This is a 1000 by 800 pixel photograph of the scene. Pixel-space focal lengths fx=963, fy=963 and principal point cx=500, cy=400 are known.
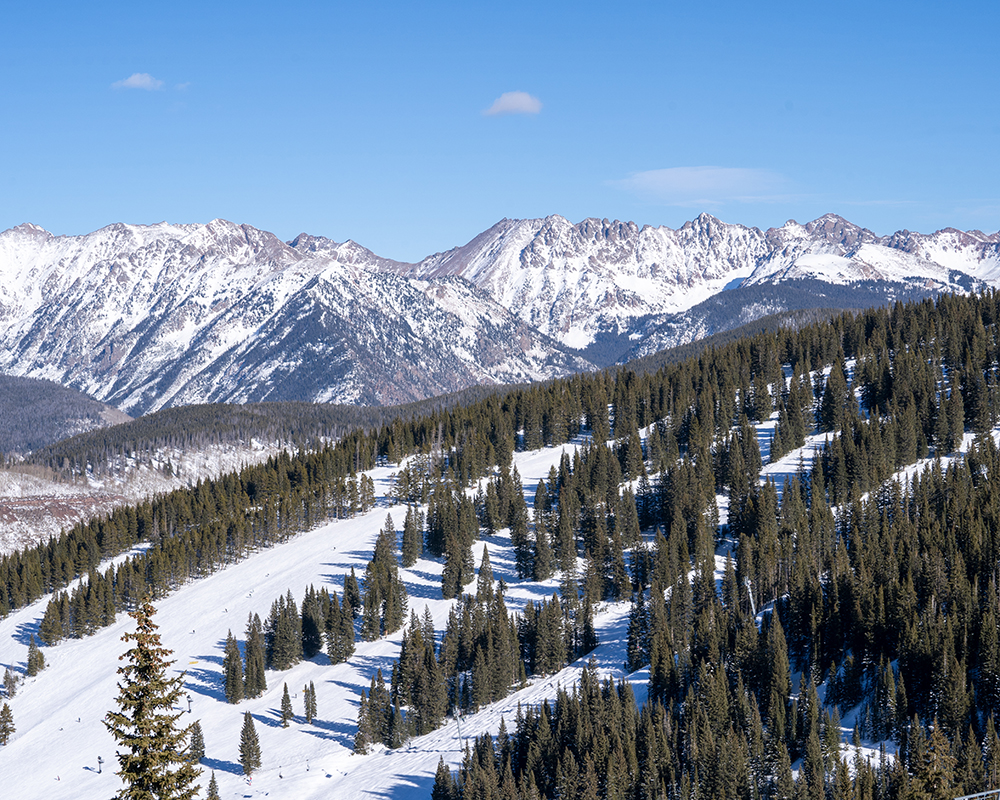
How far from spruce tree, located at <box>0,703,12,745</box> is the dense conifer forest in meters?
28.7

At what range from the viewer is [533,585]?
16775 cm

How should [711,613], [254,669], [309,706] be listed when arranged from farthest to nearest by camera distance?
[254,669] < [309,706] < [711,613]

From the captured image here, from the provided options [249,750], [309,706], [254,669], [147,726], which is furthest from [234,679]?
[147,726]

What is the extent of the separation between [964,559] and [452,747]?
224 feet

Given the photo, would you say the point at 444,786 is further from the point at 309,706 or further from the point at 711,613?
the point at 711,613

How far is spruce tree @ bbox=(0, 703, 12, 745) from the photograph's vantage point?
466ft

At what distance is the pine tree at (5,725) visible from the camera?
466 ft

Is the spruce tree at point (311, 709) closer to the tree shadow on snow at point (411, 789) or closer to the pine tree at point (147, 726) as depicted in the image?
the tree shadow on snow at point (411, 789)

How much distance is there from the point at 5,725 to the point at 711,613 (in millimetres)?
104717

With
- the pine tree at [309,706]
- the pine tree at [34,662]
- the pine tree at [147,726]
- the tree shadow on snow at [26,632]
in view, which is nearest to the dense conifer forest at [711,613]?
the tree shadow on snow at [26,632]

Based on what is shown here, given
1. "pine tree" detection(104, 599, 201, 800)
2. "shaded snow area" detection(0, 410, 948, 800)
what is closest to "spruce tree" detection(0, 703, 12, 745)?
"shaded snow area" detection(0, 410, 948, 800)

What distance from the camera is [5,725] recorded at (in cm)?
14312

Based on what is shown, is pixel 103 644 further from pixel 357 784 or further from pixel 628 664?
pixel 628 664

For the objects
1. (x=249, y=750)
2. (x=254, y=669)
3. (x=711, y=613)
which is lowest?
(x=249, y=750)
